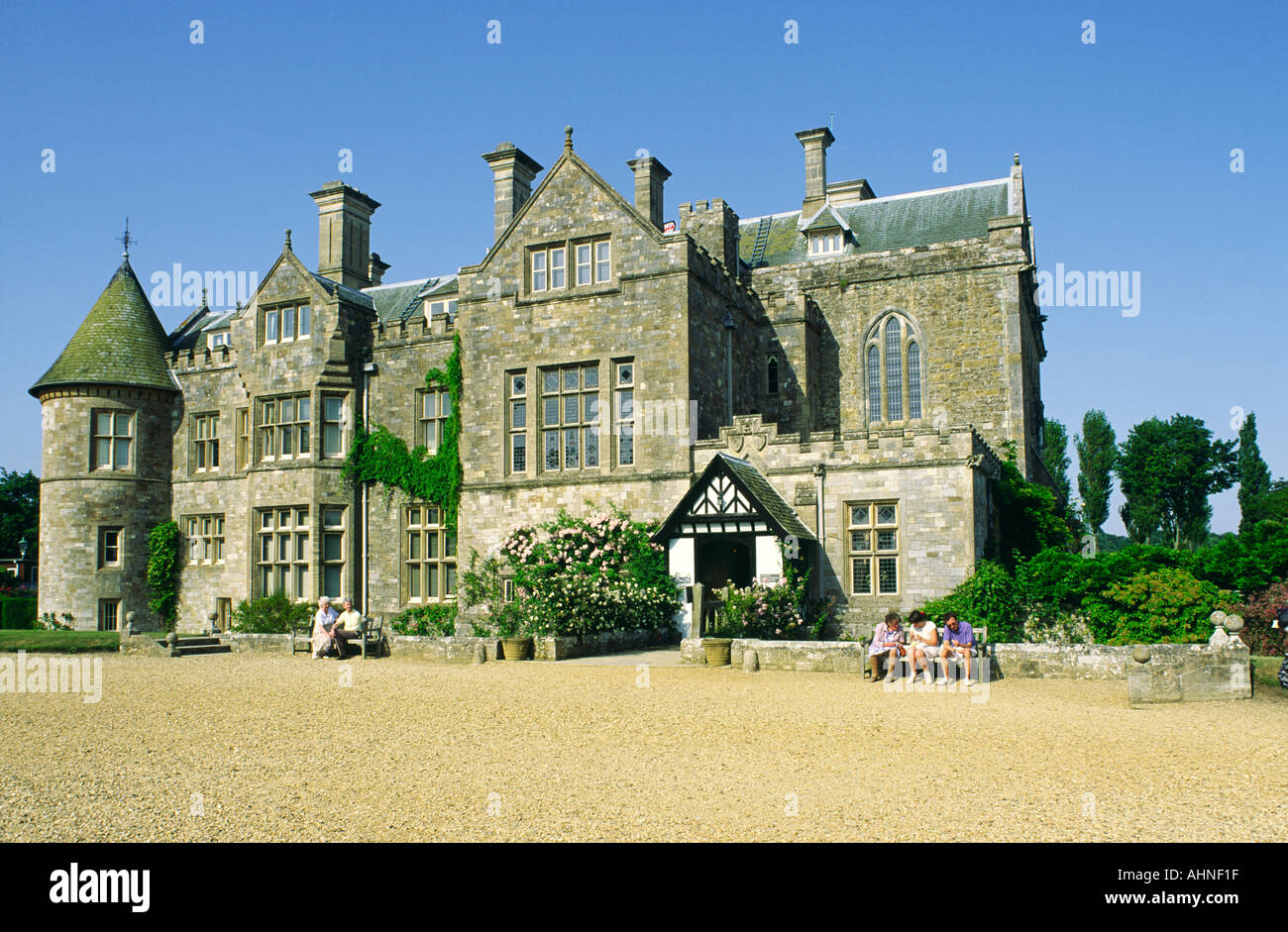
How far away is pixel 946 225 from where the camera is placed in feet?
95.7

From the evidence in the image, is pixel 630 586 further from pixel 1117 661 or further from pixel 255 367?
pixel 255 367

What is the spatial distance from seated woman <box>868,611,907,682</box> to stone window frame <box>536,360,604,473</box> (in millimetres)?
10059

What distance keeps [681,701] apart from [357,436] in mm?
17673

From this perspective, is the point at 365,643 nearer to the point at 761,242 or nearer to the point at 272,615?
the point at 272,615

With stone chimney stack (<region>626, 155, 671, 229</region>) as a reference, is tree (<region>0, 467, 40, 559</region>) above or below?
below

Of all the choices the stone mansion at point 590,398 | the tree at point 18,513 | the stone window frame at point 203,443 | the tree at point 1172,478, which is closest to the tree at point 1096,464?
the tree at point 1172,478

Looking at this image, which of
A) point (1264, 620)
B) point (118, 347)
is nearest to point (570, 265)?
point (118, 347)

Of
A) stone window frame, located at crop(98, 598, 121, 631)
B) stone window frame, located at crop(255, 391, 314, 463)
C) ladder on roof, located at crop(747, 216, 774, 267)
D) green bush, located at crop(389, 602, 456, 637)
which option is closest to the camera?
green bush, located at crop(389, 602, 456, 637)

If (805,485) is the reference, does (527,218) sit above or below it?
above

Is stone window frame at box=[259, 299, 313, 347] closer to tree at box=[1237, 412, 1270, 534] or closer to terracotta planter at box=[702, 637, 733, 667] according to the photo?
terracotta planter at box=[702, 637, 733, 667]

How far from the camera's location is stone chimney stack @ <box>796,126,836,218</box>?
3180 cm

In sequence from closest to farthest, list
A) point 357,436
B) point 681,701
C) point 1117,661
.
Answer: point 681,701 → point 1117,661 → point 357,436

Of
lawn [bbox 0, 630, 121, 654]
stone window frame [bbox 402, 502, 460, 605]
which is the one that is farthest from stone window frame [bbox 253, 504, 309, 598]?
lawn [bbox 0, 630, 121, 654]
